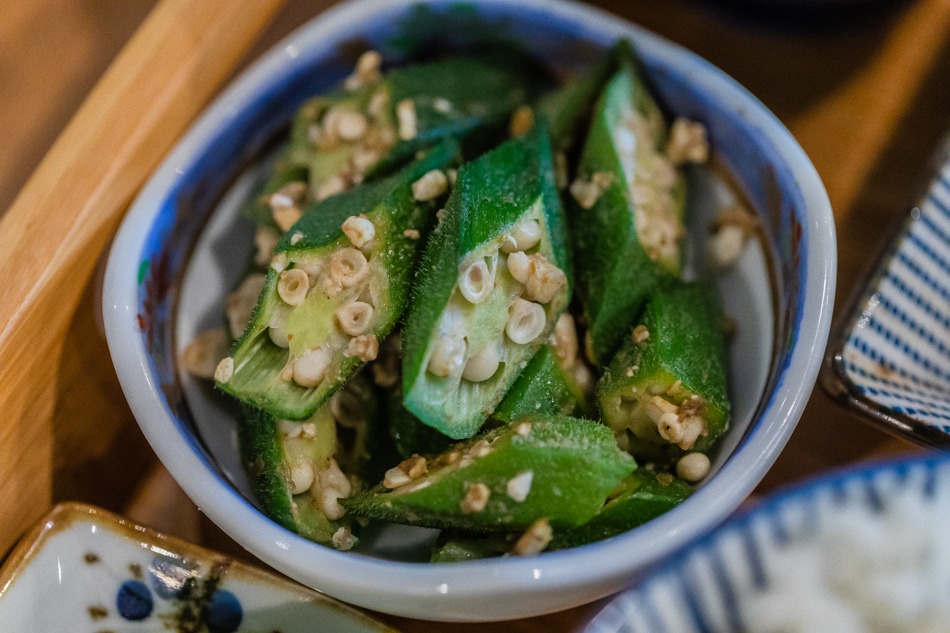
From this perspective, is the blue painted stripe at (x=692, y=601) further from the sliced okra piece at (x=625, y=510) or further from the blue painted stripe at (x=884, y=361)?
the blue painted stripe at (x=884, y=361)

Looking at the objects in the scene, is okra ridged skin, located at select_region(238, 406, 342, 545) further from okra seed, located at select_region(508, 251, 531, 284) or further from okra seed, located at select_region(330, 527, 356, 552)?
okra seed, located at select_region(508, 251, 531, 284)

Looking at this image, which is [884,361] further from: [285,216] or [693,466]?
[285,216]

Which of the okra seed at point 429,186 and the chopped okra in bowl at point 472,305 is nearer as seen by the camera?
the chopped okra in bowl at point 472,305

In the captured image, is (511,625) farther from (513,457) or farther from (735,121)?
(735,121)

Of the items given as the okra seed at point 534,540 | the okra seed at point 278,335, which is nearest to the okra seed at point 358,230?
the okra seed at point 278,335

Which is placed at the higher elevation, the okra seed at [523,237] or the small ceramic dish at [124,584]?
the okra seed at [523,237]

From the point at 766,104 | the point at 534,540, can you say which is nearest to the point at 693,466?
Result: the point at 534,540
